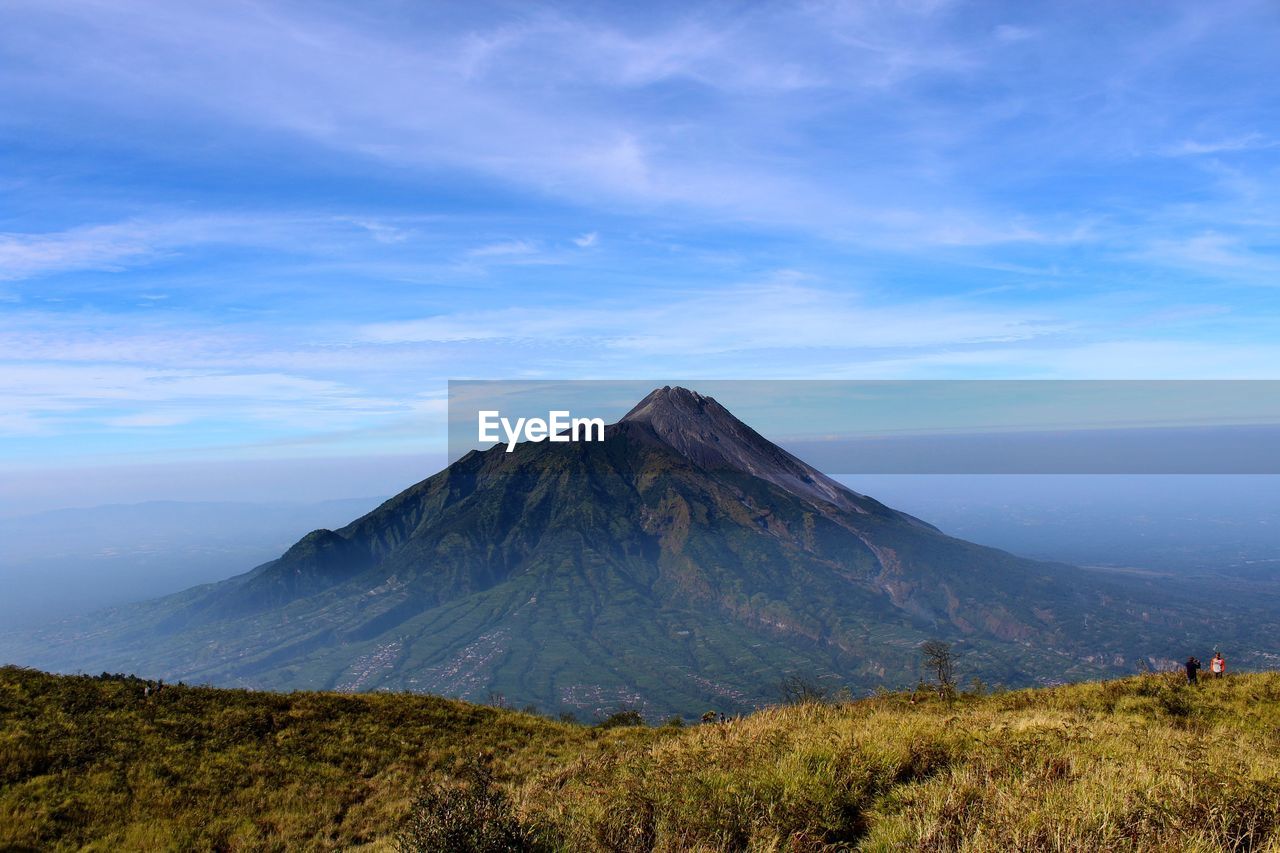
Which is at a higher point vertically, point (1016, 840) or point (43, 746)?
point (1016, 840)

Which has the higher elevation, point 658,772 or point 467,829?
point 467,829

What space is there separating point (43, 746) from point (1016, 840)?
2196 centimetres

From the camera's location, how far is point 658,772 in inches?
456

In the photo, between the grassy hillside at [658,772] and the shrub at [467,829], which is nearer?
the grassy hillside at [658,772]

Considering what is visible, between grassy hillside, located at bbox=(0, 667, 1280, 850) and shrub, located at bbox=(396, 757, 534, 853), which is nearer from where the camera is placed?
grassy hillside, located at bbox=(0, 667, 1280, 850)

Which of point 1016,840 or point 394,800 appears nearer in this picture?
point 1016,840

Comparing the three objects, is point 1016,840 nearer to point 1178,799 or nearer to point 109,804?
point 1178,799

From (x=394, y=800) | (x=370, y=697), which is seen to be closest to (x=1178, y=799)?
(x=394, y=800)

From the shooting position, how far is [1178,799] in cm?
771

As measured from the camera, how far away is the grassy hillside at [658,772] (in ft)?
26.0

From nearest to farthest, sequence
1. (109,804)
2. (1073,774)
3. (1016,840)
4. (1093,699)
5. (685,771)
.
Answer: (1016,840) → (1073,774) → (685,771) → (109,804) → (1093,699)

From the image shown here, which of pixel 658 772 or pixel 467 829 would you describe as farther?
pixel 658 772

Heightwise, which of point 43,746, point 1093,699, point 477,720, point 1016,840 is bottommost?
point 477,720

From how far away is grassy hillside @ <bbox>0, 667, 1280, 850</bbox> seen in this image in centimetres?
791
